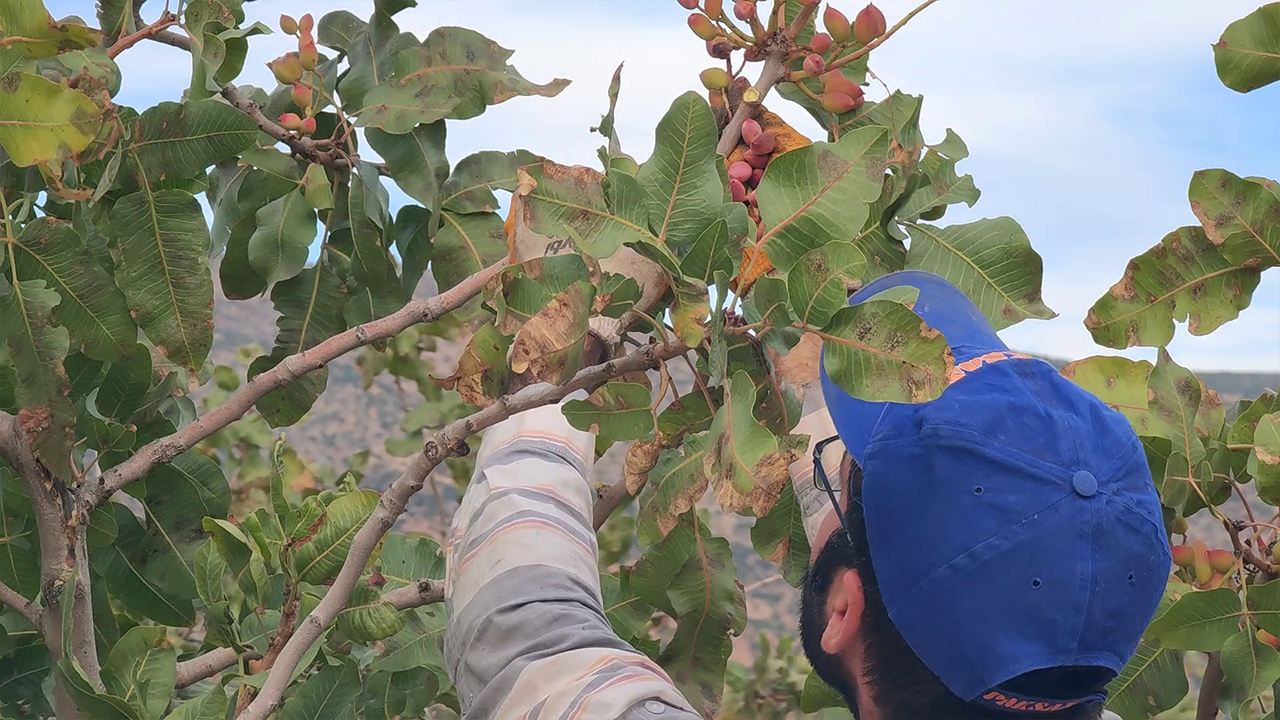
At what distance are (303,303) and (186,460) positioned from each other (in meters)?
0.26

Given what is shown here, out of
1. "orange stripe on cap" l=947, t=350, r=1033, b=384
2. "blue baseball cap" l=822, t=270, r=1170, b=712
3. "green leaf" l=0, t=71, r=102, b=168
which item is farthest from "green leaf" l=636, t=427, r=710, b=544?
"green leaf" l=0, t=71, r=102, b=168

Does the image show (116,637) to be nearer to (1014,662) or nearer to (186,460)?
(186,460)

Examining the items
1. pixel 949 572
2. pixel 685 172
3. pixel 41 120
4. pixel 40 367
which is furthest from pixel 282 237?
pixel 949 572

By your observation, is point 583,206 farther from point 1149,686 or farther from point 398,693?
point 1149,686

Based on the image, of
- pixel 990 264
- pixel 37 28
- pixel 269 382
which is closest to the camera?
pixel 37 28

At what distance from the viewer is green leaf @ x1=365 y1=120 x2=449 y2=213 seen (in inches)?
59.2

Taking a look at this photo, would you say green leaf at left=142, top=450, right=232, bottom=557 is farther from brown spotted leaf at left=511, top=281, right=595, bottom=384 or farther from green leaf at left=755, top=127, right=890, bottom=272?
green leaf at left=755, top=127, right=890, bottom=272

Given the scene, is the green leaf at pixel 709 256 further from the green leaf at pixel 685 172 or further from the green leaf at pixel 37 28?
the green leaf at pixel 37 28

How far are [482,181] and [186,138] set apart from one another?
0.35 metres

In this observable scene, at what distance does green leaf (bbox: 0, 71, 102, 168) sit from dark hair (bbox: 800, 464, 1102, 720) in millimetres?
817

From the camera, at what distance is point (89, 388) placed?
1.60 meters

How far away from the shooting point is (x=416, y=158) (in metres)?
1.52

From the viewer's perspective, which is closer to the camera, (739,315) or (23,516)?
(739,315)

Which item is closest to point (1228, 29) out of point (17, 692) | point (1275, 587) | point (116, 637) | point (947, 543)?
point (1275, 587)
